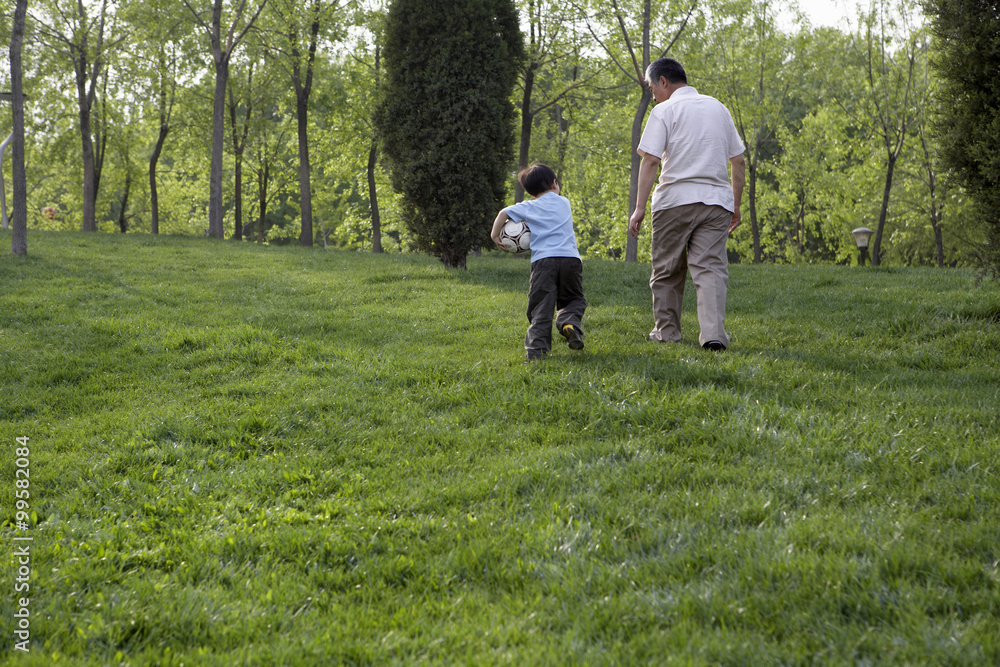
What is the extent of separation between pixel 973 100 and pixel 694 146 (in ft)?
8.29

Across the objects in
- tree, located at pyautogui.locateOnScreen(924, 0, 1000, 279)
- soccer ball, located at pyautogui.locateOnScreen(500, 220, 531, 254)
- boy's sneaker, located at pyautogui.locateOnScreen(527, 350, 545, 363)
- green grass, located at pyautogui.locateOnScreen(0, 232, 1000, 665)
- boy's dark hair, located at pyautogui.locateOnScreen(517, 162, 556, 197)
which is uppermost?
tree, located at pyautogui.locateOnScreen(924, 0, 1000, 279)

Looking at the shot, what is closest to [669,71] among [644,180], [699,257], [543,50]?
[644,180]

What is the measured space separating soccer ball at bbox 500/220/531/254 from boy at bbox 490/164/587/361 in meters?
0.05

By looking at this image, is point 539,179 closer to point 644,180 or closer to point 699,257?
point 644,180

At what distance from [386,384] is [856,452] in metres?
3.41

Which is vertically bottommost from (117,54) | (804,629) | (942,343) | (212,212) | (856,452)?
(804,629)

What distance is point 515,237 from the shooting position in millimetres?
5898

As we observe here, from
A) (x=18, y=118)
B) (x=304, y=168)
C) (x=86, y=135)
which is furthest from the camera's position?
(x=86, y=135)

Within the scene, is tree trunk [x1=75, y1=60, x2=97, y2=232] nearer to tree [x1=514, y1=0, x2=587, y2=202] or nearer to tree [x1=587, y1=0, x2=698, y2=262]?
tree [x1=514, y1=0, x2=587, y2=202]

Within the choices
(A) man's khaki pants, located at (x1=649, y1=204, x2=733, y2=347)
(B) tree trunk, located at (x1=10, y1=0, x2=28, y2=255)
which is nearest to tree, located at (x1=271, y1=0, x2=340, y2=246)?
(B) tree trunk, located at (x1=10, y1=0, x2=28, y2=255)

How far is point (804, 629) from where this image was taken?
2.20 m

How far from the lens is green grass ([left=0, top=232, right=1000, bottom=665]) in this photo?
2312 mm

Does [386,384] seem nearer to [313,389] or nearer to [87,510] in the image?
[313,389]

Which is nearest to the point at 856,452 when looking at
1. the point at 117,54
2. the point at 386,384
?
the point at 386,384
